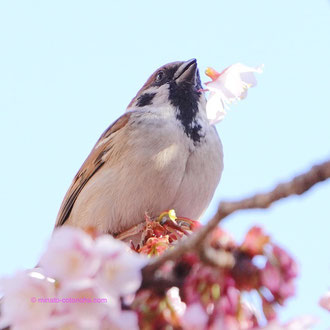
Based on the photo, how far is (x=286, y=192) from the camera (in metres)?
1.30

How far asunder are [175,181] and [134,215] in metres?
0.39

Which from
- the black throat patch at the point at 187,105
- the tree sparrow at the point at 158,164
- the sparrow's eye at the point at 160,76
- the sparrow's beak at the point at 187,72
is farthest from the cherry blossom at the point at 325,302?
the sparrow's eye at the point at 160,76

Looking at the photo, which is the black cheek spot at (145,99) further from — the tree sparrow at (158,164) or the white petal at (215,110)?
the white petal at (215,110)

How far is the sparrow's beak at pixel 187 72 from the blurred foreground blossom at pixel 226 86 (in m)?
2.71

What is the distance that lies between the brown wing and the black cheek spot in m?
0.14

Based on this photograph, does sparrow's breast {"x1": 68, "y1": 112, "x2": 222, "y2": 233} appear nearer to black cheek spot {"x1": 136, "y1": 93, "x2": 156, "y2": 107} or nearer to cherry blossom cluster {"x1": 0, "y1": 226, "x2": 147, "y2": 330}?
black cheek spot {"x1": 136, "y1": 93, "x2": 156, "y2": 107}

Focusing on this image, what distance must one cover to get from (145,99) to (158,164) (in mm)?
871

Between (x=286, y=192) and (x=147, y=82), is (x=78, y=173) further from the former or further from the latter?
(x=286, y=192)

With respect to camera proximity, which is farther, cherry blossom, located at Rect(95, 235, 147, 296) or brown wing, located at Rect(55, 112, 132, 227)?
brown wing, located at Rect(55, 112, 132, 227)

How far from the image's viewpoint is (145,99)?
5363 mm

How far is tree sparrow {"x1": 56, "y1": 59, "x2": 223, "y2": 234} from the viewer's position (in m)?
4.69

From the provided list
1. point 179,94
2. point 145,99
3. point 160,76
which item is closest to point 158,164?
point 179,94

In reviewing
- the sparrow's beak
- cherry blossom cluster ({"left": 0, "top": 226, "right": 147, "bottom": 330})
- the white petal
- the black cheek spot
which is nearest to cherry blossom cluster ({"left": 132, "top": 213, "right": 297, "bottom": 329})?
cherry blossom cluster ({"left": 0, "top": 226, "right": 147, "bottom": 330})

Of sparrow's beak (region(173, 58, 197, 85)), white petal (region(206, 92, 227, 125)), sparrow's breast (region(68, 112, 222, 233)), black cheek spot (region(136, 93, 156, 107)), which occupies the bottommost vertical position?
sparrow's breast (region(68, 112, 222, 233))
